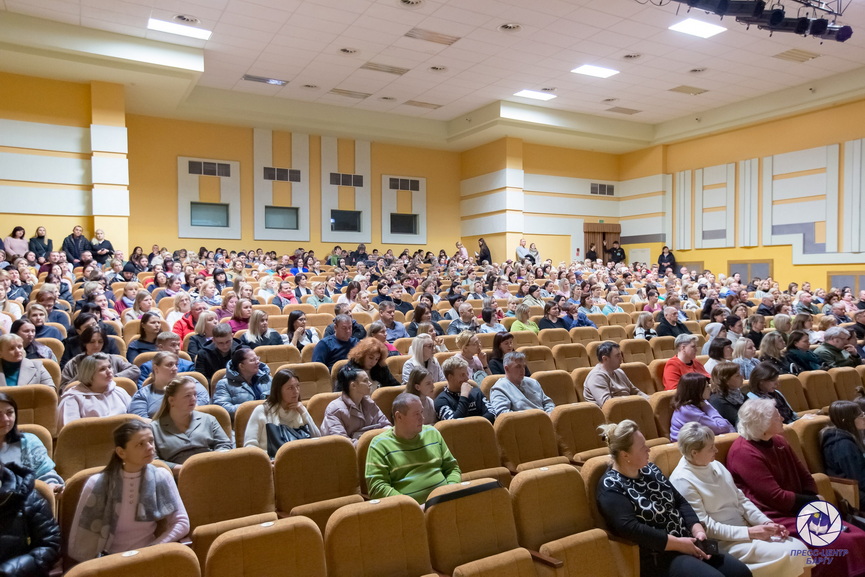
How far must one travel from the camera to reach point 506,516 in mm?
2291

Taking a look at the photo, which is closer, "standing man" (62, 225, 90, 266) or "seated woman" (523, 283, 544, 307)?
"seated woman" (523, 283, 544, 307)

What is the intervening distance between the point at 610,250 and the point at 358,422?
44.5 feet

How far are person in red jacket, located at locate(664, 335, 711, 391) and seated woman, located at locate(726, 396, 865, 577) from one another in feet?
4.25

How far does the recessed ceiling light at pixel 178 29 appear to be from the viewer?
8.45 m

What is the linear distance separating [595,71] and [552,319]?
6.44m

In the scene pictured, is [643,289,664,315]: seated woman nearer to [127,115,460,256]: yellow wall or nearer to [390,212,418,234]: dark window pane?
[127,115,460,256]: yellow wall

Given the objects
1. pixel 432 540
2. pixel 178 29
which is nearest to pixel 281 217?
pixel 178 29

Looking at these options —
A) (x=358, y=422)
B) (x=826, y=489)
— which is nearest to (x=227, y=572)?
(x=358, y=422)

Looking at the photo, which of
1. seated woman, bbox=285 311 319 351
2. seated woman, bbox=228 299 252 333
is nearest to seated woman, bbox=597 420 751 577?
seated woman, bbox=285 311 319 351

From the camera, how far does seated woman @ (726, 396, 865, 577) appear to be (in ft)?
8.95

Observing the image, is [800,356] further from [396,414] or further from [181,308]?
[181,308]

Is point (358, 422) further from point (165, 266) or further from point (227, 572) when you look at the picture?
point (165, 266)

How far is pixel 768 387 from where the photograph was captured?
3.76 m

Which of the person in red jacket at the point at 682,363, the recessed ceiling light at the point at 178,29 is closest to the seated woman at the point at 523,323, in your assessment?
the person in red jacket at the point at 682,363
